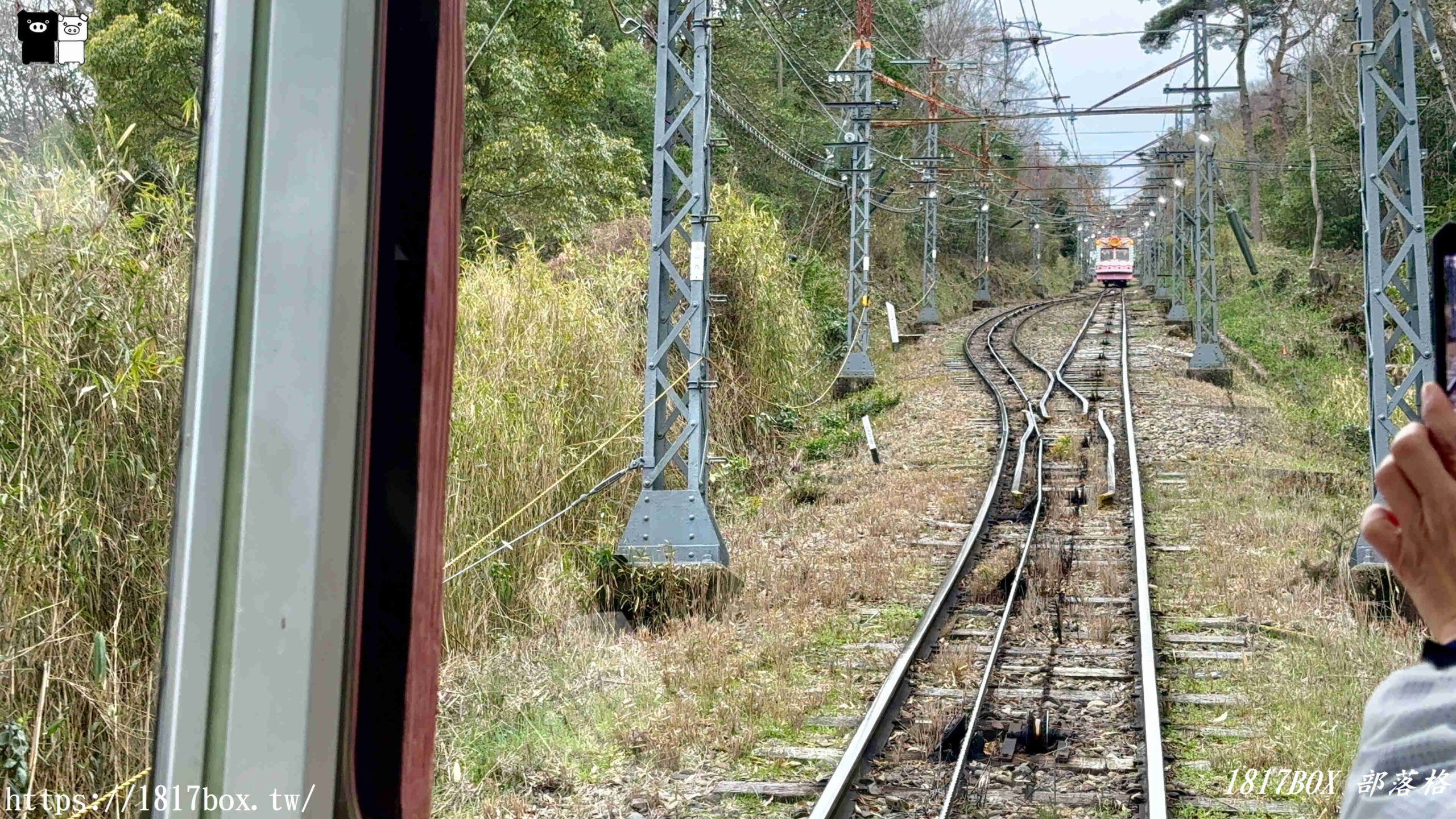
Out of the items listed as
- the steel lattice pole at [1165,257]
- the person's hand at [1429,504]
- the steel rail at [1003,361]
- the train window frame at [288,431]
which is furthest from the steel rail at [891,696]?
the steel lattice pole at [1165,257]

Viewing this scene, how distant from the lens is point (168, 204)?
1.85m

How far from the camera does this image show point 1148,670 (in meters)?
7.66

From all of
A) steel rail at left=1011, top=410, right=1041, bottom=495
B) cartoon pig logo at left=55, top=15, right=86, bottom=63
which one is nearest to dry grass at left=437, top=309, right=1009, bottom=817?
steel rail at left=1011, top=410, right=1041, bottom=495

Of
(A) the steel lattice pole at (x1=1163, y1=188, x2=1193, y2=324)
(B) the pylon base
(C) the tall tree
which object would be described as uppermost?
(C) the tall tree

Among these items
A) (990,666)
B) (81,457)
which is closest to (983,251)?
(990,666)

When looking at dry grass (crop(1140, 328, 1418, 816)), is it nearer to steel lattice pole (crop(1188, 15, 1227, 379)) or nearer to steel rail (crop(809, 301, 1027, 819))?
steel rail (crop(809, 301, 1027, 819))

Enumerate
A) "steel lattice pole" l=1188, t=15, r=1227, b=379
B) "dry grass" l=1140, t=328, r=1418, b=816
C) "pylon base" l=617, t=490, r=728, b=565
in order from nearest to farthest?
"dry grass" l=1140, t=328, r=1418, b=816
"pylon base" l=617, t=490, r=728, b=565
"steel lattice pole" l=1188, t=15, r=1227, b=379

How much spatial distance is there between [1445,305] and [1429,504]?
0.20 meters

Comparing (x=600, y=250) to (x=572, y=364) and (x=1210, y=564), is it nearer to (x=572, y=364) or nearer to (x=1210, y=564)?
(x=572, y=364)

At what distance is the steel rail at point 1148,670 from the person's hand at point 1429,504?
487 cm

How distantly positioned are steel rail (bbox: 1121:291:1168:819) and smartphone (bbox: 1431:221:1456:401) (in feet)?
15.9

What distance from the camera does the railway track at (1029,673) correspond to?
20.0ft

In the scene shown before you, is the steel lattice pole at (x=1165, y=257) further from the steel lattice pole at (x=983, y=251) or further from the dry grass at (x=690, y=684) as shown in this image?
the dry grass at (x=690, y=684)

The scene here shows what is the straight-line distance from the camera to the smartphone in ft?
3.57
